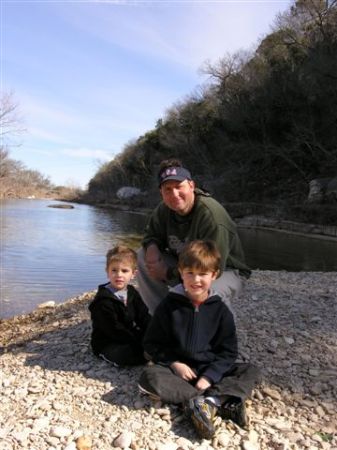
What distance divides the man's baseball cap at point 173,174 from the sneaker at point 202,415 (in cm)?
165

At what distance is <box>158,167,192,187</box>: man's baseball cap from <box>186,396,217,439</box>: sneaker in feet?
5.40

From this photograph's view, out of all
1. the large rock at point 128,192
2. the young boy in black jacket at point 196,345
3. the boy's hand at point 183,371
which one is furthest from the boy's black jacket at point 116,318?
the large rock at point 128,192

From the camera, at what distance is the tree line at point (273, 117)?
103 ft

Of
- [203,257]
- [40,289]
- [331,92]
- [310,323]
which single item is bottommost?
[40,289]

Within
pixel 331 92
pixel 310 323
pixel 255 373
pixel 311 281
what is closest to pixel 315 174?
pixel 331 92

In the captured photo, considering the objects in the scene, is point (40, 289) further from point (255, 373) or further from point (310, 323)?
point (255, 373)

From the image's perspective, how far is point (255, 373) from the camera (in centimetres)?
350

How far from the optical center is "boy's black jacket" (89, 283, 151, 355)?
4.15 m

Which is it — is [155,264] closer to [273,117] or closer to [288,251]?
[288,251]

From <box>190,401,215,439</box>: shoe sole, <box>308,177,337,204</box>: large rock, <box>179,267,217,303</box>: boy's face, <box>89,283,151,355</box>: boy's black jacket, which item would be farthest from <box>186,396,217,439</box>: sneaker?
<box>308,177,337,204</box>: large rock

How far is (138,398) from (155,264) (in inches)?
45.1

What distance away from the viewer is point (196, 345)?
338cm

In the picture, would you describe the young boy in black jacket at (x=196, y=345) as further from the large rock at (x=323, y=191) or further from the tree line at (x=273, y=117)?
the tree line at (x=273, y=117)

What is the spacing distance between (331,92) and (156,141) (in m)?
37.7
